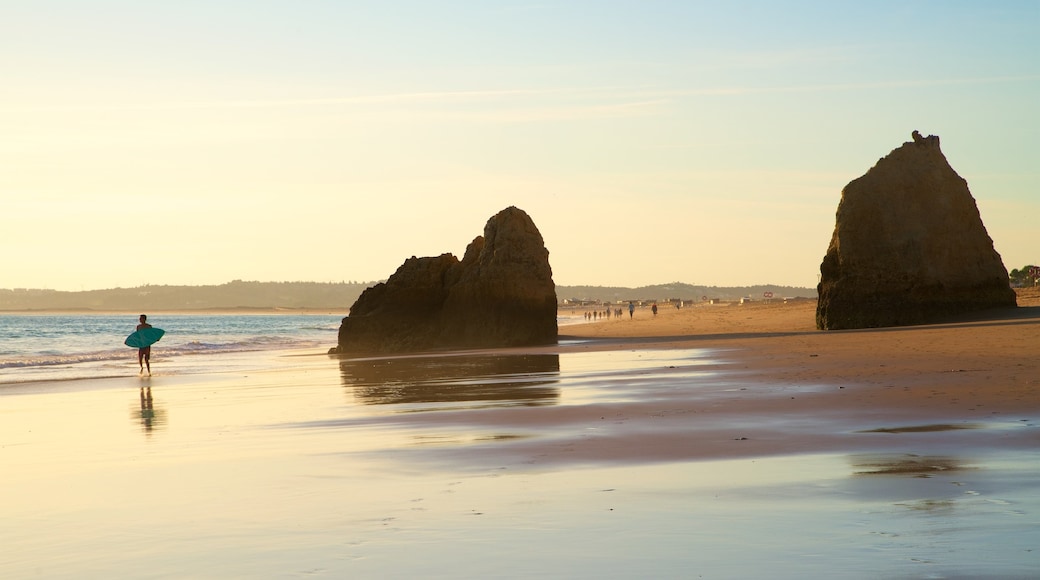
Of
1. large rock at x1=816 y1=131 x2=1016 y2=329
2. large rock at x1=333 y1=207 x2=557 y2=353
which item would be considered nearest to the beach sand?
large rock at x1=816 y1=131 x2=1016 y2=329

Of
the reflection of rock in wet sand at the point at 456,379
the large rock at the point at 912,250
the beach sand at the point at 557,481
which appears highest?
the large rock at the point at 912,250

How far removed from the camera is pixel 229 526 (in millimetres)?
6262

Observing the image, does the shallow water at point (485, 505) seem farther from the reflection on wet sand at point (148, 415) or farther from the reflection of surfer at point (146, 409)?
the reflection of surfer at point (146, 409)

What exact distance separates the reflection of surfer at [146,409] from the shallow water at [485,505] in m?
1.16

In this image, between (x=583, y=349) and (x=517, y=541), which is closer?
(x=517, y=541)

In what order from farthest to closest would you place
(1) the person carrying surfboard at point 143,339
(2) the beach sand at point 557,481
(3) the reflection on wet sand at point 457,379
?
1. (1) the person carrying surfboard at point 143,339
2. (3) the reflection on wet sand at point 457,379
3. (2) the beach sand at point 557,481

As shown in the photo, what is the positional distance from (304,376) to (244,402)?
7.15 metres

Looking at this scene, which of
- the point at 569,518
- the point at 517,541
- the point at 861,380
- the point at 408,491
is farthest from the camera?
the point at 861,380

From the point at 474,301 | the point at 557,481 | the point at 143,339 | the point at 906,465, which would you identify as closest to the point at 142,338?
the point at 143,339

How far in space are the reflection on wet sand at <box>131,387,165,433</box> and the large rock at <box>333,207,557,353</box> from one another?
15.9m

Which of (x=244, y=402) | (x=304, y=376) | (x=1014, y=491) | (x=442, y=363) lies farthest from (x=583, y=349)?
(x=1014, y=491)

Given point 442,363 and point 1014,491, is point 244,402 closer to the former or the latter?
point 442,363

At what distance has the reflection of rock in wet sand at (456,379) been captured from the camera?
1549 centimetres

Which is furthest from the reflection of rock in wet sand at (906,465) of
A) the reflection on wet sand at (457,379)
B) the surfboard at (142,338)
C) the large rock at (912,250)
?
the surfboard at (142,338)
